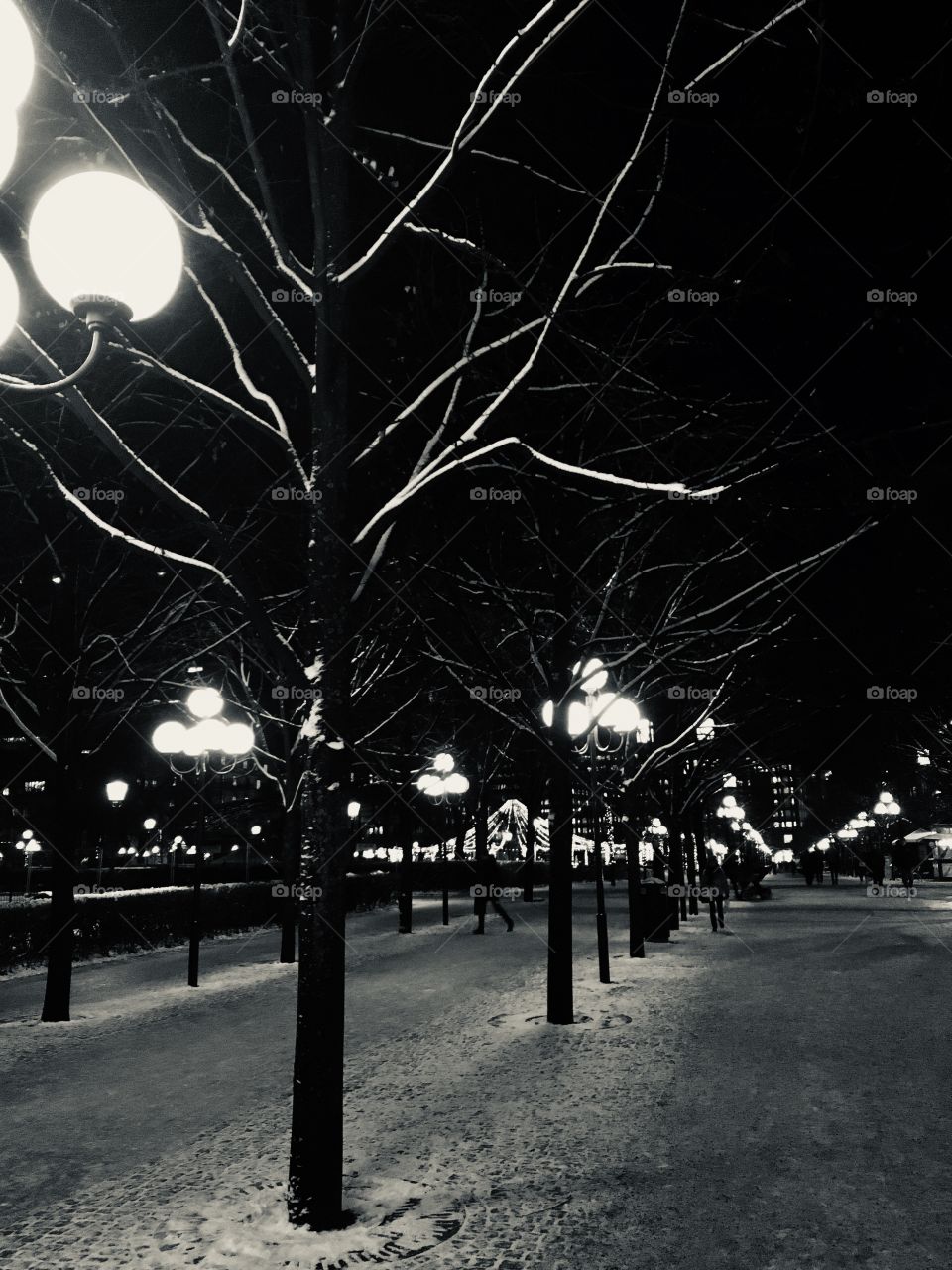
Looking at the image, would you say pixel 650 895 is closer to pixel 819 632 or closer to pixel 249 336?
pixel 819 632

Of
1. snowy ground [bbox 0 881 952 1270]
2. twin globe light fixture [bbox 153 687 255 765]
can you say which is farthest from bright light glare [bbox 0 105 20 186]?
twin globe light fixture [bbox 153 687 255 765]

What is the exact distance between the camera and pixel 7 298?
296 centimetres

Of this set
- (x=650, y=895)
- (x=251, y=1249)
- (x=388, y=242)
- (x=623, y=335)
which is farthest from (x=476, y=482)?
(x=650, y=895)

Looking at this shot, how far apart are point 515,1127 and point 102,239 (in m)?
5.81

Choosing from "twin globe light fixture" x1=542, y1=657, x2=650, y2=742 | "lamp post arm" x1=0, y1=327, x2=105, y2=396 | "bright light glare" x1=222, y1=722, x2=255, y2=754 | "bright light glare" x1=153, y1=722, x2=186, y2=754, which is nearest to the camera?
"lamp post arm" x1=0, y1=327, x2=105, y2=396

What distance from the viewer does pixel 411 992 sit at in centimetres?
1277

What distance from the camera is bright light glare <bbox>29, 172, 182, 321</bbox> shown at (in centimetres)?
301

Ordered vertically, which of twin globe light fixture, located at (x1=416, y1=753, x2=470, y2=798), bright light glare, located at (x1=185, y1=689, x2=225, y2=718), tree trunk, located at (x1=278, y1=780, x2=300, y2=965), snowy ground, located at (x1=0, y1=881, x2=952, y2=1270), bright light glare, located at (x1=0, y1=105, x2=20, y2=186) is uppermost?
bright light glare, located at (x1=185, y1=689, x2=225, y2=718)

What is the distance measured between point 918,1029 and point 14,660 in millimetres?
11342

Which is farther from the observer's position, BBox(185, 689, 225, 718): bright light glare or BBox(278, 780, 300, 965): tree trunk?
BBox(278, 780, 300, 965): tree trunk

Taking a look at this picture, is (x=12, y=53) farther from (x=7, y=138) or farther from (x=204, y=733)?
(x=204, y=733)

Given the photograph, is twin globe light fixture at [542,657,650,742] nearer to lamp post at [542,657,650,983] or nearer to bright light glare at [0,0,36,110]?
lamp post at [542,657,650,983]

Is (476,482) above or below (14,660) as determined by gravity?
above

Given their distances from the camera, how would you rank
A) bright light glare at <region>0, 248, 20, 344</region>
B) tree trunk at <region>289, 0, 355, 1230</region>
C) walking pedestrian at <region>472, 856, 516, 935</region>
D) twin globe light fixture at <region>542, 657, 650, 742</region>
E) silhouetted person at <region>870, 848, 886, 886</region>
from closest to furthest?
bright light glare at <region>0, 248, 20, 344</region>, tree trunk at <region>289, 0, 355, 1230</region>, twin globe light fixture at <region>542, 657, 650, 742</region>, walking pedestrian at <region>472, 856, 516, 935</region>, silhouetted person at <region>870, 848, 886, 886</region>
